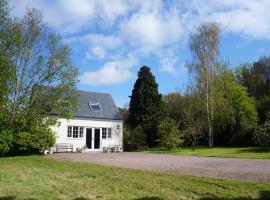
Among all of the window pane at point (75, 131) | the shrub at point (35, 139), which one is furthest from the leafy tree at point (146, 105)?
the shrub at point (35, 139)

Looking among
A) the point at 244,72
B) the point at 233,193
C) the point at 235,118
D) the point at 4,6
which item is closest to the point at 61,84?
the point at 4,6

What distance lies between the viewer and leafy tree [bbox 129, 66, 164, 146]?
38.4 metres

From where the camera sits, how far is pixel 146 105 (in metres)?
39.2

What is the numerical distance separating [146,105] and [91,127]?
395 inches

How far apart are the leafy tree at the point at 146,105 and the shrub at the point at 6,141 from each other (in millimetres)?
18514

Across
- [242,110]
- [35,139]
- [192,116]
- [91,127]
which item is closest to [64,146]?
[91,127]

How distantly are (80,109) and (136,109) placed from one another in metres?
10.2

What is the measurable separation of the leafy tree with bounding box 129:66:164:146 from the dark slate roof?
208 inches

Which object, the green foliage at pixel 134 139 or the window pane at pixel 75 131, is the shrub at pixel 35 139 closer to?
the window pane at pixel 75 131

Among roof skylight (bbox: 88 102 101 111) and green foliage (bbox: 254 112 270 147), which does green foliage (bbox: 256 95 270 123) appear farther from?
roof skylight (bbox: 88 102 101 111)

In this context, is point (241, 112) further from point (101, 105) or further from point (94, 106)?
point (94, 106)

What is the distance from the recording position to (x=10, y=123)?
71.1 ft

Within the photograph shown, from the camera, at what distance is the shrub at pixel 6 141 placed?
71.2ft

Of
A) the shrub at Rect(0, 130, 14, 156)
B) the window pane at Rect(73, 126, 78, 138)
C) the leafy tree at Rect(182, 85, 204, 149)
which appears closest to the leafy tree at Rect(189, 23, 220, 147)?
the leafy tree at Rect(182, 85, 204, 149)
